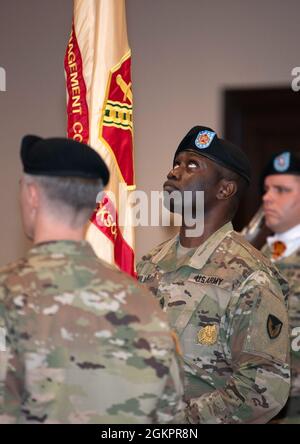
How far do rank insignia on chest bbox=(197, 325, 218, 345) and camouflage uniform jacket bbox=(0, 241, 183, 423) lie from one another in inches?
23.1

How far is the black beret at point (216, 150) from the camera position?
226 cm

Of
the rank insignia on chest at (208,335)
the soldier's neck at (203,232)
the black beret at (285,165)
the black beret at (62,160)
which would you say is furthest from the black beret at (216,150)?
the black beret at (285,165)

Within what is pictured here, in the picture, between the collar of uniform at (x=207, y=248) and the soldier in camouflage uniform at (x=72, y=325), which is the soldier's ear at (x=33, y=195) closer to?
the soldier in camouflage uniform at (x=72, y=325)

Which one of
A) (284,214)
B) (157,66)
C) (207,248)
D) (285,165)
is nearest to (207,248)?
(207,248)

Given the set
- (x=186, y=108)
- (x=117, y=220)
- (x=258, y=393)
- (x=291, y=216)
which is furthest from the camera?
(x=186, y=108)

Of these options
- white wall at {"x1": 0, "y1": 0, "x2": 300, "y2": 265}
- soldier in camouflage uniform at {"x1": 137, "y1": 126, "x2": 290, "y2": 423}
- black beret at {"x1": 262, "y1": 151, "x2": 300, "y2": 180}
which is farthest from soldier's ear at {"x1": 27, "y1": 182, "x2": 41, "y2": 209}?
white wall at {"x1": 0, "y1": 0, "x2": 300, "y2": 265}

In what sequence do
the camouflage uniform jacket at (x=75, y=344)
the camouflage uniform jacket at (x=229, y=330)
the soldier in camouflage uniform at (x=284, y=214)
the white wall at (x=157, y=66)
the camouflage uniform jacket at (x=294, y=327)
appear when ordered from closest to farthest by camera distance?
the camouflage uniform jacket at (x=75, y=344) < the camouflage uniform jacket at (x=229, y=330) < the camouflage uniform jacket at (x=294, y=327) < the soldier in camouflage uniform at (x=284, y=214) < the white wall at (x=157, y=66)

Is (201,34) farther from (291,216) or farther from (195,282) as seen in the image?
(195,282)

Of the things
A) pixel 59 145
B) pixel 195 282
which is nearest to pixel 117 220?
pixel 195 282

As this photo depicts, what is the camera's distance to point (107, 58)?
2496 mm

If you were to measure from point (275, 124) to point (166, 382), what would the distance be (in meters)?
3.07

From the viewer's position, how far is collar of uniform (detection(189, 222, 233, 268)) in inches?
86.0

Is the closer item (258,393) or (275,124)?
(258,393)

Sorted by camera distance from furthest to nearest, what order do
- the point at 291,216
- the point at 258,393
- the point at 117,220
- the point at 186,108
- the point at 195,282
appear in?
the point at 186,108
the point at 291,216
the point at 117,220
the point at 195,282
the point at 258,393
